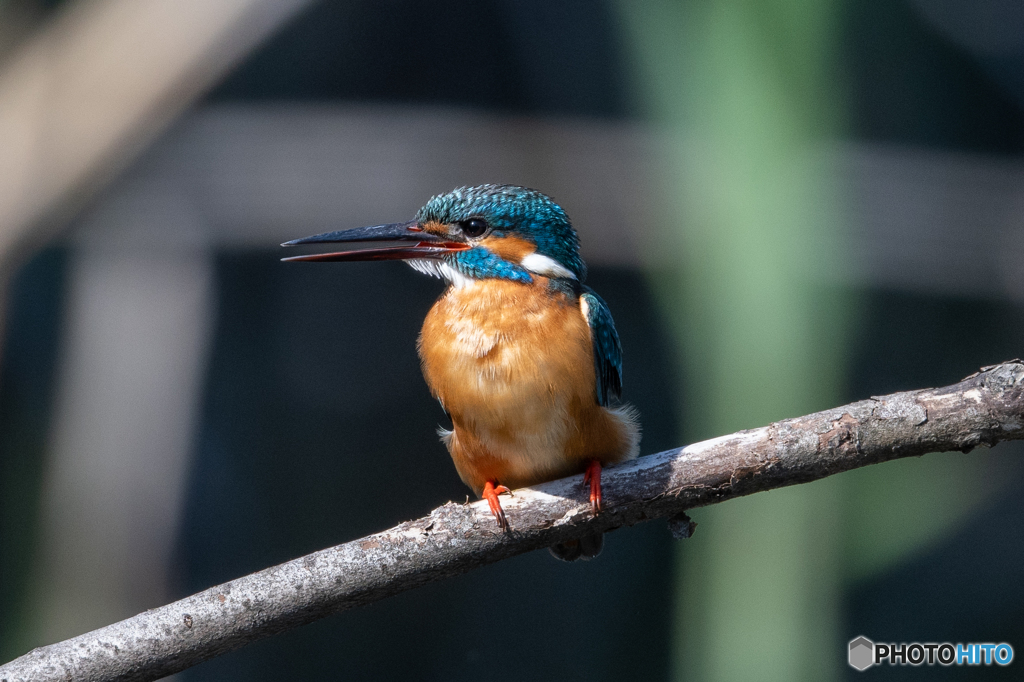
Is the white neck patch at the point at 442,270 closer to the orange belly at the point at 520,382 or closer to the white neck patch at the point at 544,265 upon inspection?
the orange belly at the point at 520,382

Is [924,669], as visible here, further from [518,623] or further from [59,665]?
[59,665]

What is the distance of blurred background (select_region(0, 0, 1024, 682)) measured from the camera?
107 inches

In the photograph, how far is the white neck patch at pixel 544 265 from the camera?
7.43 feet

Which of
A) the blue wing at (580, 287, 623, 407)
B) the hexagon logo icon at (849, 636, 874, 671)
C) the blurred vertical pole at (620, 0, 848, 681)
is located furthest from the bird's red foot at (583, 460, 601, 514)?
the hexagon logo icon at (849, 636, 874, 671)

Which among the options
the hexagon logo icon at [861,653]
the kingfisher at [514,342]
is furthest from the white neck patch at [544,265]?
the hexagon logo icon at [861,653]

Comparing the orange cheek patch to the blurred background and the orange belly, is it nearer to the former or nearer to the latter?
the orange belly

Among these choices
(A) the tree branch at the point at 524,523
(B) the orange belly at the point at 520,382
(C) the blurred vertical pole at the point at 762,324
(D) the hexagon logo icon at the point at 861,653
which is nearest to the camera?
(A) the tree branch at the point at 524,523

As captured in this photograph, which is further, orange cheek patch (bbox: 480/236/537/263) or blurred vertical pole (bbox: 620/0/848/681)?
blurred vertical pole (bbox: 620/0/848/681)

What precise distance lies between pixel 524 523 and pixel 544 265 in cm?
75

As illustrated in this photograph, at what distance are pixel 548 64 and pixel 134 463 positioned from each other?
2.70 m

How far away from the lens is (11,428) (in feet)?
12.4

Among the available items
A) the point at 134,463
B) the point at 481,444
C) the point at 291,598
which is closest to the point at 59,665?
the point at 291,598

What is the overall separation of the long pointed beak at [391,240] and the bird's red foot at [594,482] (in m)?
0.70

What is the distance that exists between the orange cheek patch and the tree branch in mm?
675
